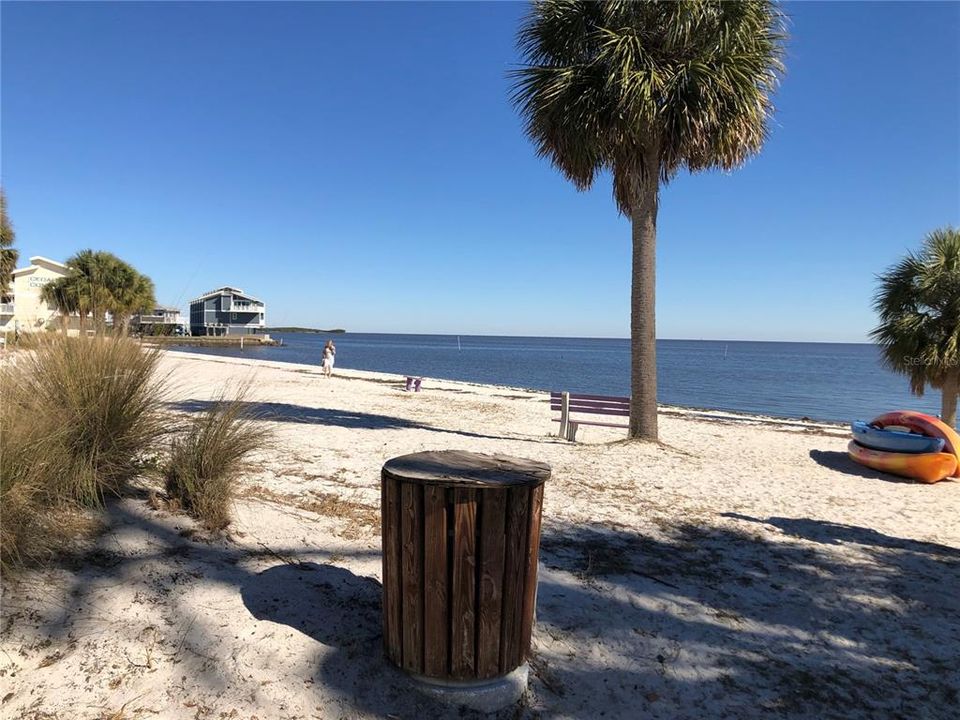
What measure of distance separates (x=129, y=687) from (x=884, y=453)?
32.0 feet

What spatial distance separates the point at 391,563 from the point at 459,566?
0.37 m

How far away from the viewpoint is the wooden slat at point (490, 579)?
246 cm

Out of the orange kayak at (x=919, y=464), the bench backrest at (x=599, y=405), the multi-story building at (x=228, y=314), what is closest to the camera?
the orange kayak at (x=919, y=464)

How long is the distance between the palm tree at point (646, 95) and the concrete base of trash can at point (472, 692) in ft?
23.9

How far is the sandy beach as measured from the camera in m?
2.58

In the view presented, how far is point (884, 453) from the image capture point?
8547 millimetres

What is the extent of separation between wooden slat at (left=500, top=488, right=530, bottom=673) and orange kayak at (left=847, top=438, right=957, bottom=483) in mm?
8115

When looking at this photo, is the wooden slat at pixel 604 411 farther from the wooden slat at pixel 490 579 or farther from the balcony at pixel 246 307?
the balcony at pixel 246 307

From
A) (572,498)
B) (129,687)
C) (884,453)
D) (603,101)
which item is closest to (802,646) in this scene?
(572,498)

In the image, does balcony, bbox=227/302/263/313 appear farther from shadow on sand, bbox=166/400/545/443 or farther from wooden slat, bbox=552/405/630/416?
wooden slat, bbox=552/405/630/416

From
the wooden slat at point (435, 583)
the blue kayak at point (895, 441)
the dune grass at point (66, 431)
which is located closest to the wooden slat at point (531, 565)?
the wooden slat at point (435, 583)

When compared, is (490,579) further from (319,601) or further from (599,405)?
(599,405)

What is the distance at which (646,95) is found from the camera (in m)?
8.14

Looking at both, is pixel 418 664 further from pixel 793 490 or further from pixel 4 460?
pixel 793 490
